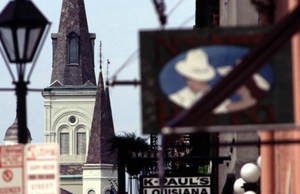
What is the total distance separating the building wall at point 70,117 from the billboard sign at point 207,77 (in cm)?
16196

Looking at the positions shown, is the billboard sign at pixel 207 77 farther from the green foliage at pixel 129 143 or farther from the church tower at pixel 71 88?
the church tower at pixel 71 88

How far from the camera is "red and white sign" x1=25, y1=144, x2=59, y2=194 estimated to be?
1046 centimetres

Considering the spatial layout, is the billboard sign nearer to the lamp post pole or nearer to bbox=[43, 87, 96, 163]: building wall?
the lamp post pole

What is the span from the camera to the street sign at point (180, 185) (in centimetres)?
2316

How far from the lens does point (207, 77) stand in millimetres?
9500

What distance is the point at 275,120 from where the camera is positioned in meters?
9.59

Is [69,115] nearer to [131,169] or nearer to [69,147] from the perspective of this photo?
[69,147]

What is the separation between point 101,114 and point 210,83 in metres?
159

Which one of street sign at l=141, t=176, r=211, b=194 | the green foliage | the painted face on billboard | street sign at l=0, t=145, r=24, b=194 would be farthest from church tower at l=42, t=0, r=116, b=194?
the painted face on billboard

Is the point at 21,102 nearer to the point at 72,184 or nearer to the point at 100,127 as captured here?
the point at 100,127

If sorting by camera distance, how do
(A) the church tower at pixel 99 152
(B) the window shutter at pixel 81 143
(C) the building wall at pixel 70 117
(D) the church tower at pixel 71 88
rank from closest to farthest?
(A) the church tower at pixel 99 152 → (D) the church tower at pixel 71 88 → (C) the building wall at pixel 70 117 → (B) the window shutter at pixel 81 143

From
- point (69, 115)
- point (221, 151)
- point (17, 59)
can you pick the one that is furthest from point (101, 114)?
point (17, 59)

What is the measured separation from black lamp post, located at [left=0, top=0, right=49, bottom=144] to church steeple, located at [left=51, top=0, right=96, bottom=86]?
15824cm

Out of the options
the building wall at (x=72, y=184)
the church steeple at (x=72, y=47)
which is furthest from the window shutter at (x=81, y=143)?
the church steeple at (x=72, y=47)
